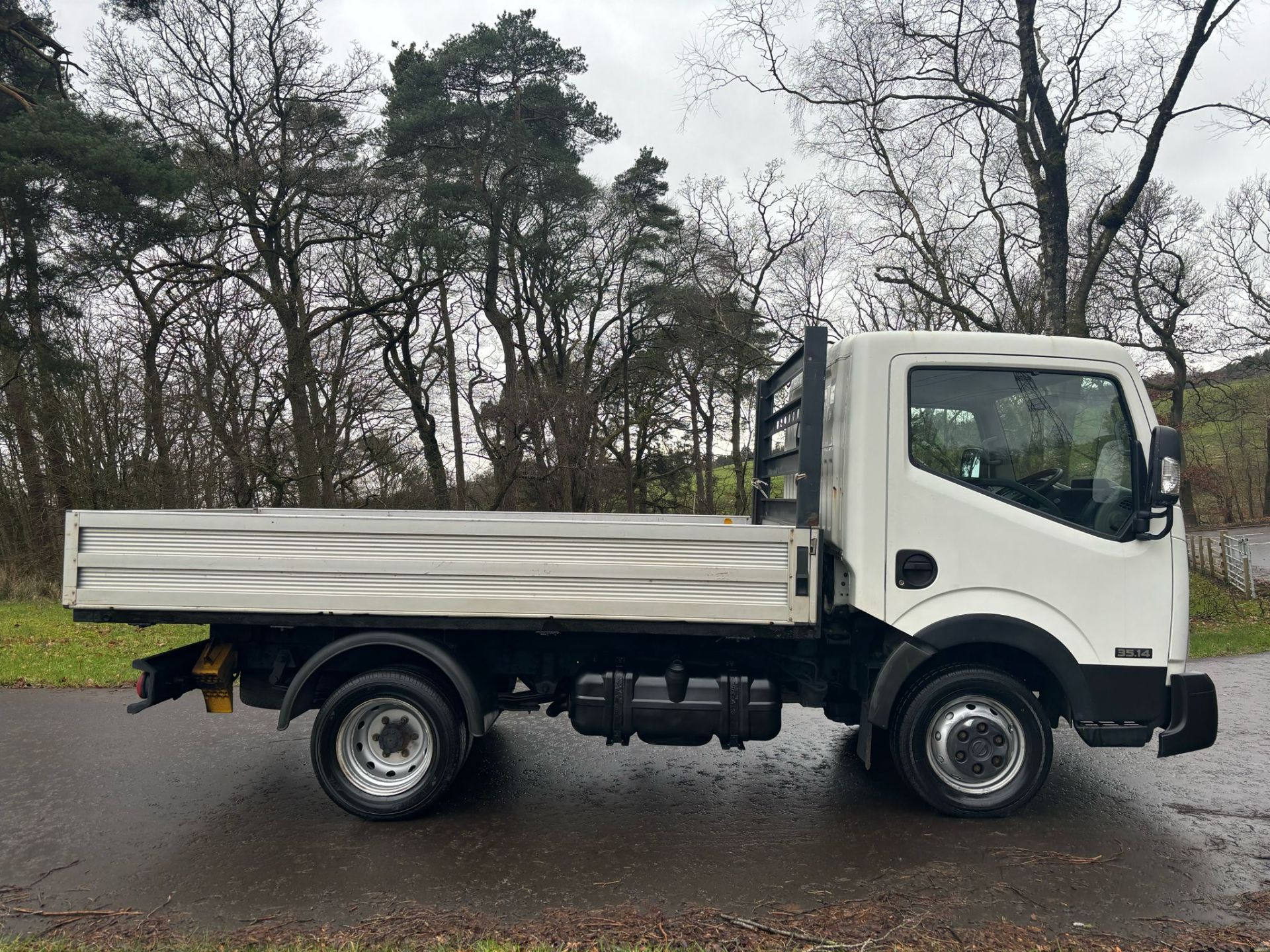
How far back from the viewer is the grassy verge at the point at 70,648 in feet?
25.2

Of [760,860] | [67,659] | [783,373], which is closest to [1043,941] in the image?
[760,860]

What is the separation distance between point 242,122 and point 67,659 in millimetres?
16177

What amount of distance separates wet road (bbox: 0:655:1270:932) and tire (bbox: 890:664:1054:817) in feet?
0.52

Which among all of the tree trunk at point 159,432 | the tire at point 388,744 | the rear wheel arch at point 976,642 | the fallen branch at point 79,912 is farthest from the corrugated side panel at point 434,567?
the tree trunk at point 159,432

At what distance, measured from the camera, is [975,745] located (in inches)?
175

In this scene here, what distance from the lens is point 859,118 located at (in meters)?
15.1

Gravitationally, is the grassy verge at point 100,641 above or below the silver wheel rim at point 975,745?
below

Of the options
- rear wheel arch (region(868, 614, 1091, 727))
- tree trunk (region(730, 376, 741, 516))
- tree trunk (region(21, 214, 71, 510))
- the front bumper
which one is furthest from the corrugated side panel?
tree trunk (region(730, 376, 741, 516))

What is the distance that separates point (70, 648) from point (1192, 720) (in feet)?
33.5

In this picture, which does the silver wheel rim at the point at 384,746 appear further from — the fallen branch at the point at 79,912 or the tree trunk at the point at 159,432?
the tree trunk at the point at 159,432

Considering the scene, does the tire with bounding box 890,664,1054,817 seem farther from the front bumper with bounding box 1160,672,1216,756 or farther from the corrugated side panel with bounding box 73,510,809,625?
the corrugated side panel with bounding box 73,510,809,625

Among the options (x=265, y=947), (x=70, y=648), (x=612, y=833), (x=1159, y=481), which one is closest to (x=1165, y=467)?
(x=1159, y=481)

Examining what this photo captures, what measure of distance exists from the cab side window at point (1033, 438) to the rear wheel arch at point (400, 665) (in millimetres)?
2592

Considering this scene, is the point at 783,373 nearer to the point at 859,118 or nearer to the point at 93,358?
the point at 859,118
